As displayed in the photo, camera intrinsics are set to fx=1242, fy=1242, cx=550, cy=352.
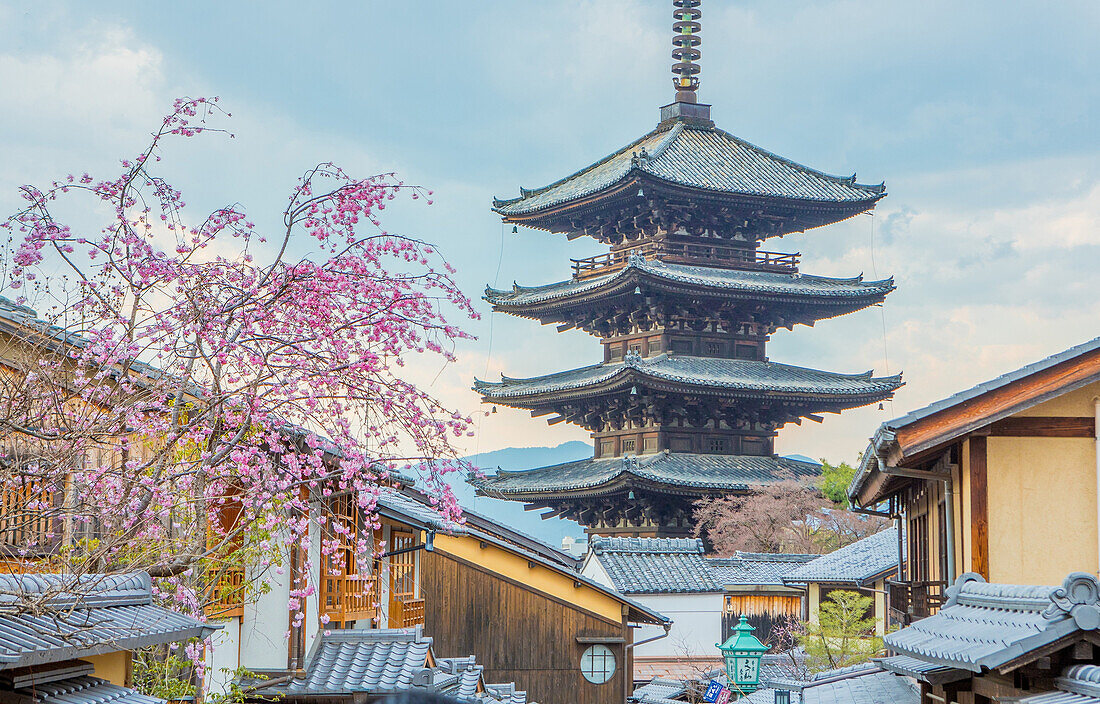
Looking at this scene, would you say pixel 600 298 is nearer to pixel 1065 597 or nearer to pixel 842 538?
pixel 842 538

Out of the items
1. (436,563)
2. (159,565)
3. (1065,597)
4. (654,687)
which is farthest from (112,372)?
(654,687)

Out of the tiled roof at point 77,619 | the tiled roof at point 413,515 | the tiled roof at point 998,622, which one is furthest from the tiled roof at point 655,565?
the tiled roof at point 77,619

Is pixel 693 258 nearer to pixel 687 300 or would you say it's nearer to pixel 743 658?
pixel 687 300

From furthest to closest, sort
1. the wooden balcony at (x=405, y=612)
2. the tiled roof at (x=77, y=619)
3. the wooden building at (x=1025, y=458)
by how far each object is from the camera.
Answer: the wooden balcony at (x=405, y=612)
the wooden building at (x=1025, y=458)
the tiled roof at (x=77, y=619)

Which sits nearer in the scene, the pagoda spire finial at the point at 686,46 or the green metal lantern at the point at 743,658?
the green metal lantern at the point at 743,658

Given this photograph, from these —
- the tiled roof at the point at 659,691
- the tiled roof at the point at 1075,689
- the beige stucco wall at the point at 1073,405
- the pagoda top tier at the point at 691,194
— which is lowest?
the tiled roof at the point at 659,691

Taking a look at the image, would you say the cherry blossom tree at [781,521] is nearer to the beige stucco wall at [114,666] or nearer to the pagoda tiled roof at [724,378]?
the pagoda tiled roof at [724,378]

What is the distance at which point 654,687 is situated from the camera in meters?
28.6

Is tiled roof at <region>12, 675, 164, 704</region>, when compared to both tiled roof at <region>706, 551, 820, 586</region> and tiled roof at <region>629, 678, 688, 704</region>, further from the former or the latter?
tiled roof at <region>706, 551, 820, 586</region>

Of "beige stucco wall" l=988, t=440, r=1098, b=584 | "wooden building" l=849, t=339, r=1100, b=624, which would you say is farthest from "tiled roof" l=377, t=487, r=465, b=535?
"beige stucco wall" l=988, t=440, r=1098, b=584

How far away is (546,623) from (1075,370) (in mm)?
13341

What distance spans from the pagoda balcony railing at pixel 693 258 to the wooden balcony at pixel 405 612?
19.8 m

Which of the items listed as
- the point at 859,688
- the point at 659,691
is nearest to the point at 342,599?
the point at 859,688

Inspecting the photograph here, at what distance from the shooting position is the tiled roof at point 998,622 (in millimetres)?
7840
